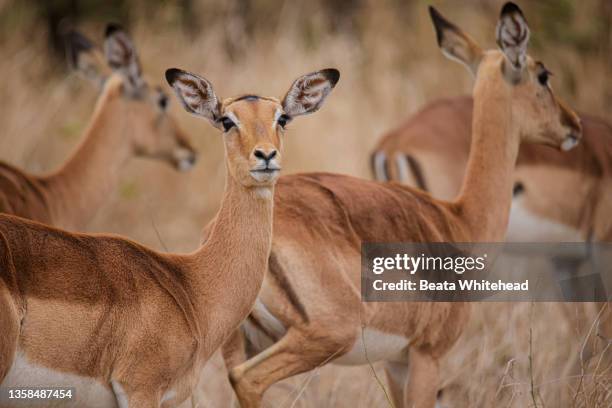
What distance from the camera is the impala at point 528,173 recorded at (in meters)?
6.71

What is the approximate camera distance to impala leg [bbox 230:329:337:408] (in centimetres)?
423

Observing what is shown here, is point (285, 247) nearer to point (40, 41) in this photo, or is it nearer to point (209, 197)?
point (209, 197)

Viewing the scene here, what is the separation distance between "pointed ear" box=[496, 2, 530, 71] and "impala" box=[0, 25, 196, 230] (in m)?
2.50

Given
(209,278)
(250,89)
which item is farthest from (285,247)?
(250,89)

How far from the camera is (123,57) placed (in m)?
7.14

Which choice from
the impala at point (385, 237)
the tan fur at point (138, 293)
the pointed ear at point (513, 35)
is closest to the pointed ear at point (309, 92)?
the tan fur at point (138, 293)

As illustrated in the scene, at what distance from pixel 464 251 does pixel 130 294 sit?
200 centimetres

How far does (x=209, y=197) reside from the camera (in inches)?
347

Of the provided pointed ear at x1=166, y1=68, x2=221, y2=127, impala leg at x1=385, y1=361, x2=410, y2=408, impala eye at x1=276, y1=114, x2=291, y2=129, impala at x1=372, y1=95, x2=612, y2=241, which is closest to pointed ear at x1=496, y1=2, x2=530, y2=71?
impala at x1=372, y1=95, x2=612, y2=241

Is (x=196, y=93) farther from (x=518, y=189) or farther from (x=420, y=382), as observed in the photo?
(x=518, y=189)

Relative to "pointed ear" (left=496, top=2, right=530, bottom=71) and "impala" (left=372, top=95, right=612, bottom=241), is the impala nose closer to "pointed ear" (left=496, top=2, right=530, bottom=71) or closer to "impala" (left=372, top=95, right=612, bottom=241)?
"pointed ear" (left=496, top=2, right=530, bottom=71)

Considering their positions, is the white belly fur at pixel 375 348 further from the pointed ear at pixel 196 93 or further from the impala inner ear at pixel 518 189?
the impala inner ear at pixel 518 189

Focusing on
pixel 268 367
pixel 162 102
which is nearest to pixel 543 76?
pixel 268 367

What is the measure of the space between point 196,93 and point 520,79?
1994mm
